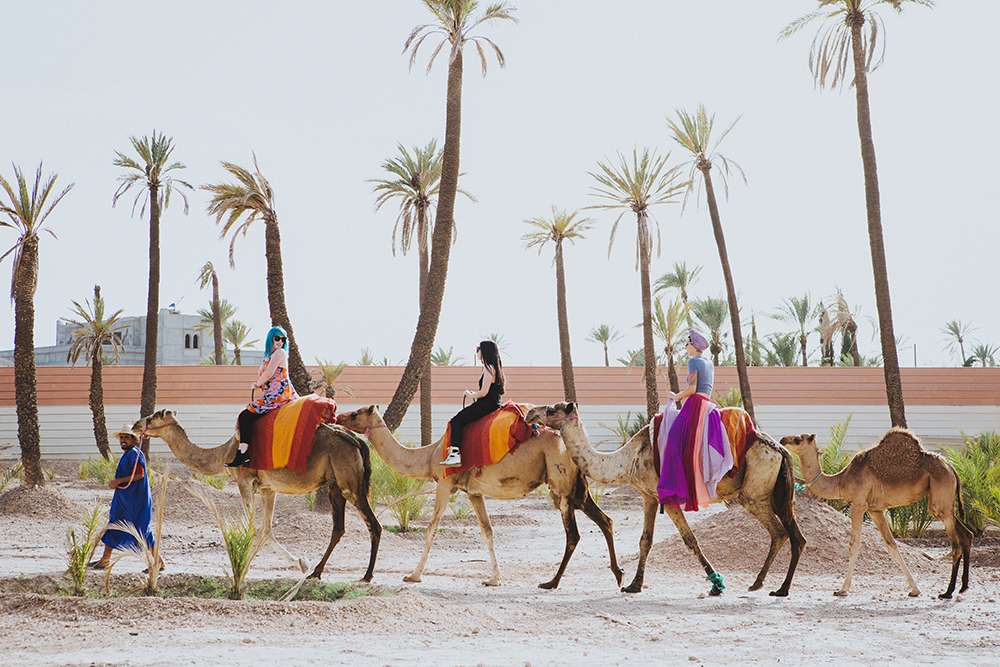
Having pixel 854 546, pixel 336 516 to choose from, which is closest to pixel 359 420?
pixel 336 516

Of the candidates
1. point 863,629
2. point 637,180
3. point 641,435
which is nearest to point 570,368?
point 637,180

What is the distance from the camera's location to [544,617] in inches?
353

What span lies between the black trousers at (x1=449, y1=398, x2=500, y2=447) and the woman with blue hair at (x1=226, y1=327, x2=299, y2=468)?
6.09 ft

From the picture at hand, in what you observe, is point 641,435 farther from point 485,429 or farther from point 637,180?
point 637,180

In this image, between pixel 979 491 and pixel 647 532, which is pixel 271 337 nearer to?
pixel 647 532

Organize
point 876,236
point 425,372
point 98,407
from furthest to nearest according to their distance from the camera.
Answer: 1. point 98,407
2. point 425,372
3. point 876,236

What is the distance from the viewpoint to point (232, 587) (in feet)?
29.5

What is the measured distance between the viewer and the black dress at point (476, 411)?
1115 cm

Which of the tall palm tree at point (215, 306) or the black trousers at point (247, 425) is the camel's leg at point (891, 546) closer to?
the black trousers at point (247, 425)

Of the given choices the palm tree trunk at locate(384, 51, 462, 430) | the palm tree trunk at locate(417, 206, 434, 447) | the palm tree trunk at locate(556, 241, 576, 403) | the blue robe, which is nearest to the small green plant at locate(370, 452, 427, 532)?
the palm tree trunk at locate(384, 51, 462, 430)

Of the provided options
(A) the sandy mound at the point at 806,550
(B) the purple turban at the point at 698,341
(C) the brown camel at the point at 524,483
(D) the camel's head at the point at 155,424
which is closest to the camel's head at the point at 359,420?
(C) the brown camel at the point at 524,483

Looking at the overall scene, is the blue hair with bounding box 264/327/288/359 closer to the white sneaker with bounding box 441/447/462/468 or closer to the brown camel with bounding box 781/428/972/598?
the white sneaker with bounding box 441/447/462/468

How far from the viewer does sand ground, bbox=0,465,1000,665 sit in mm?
7219

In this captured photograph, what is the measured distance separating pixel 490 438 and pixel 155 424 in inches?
150
